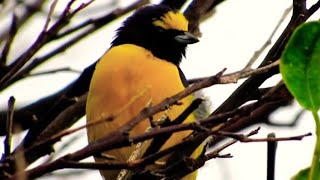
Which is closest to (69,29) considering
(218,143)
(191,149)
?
(191,149)

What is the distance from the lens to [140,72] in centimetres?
354

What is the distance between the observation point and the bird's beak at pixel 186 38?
3.96 meters

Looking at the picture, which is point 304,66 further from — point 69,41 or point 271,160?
point 69,41

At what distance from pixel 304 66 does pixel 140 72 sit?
79.6 inches

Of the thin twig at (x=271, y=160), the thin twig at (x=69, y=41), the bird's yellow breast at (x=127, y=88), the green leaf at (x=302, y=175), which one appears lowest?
the bird's yellow breast at (x=127, y=88)

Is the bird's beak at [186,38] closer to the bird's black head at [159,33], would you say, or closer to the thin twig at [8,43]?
the bird's black head at [159,33]

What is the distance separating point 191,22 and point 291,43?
2.61 meters

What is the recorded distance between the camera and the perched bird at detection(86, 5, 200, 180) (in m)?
3.30

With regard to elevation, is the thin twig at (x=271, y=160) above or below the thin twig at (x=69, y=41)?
below

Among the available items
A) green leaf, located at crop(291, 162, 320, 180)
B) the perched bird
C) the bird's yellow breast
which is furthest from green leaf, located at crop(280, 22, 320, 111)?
the bird's yellow breast

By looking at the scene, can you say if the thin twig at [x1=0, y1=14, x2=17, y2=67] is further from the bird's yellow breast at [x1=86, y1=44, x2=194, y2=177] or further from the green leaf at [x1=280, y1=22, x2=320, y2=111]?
the bird's yellow breast at [x1=86, y1=44, x2=194, y2=177]

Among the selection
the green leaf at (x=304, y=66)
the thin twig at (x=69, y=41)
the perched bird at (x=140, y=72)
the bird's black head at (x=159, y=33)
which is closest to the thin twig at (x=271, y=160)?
the green leaf at (x=304, y=66)

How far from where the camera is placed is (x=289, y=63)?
156 centimetres

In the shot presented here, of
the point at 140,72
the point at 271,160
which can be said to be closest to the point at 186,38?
the point at 140,72
